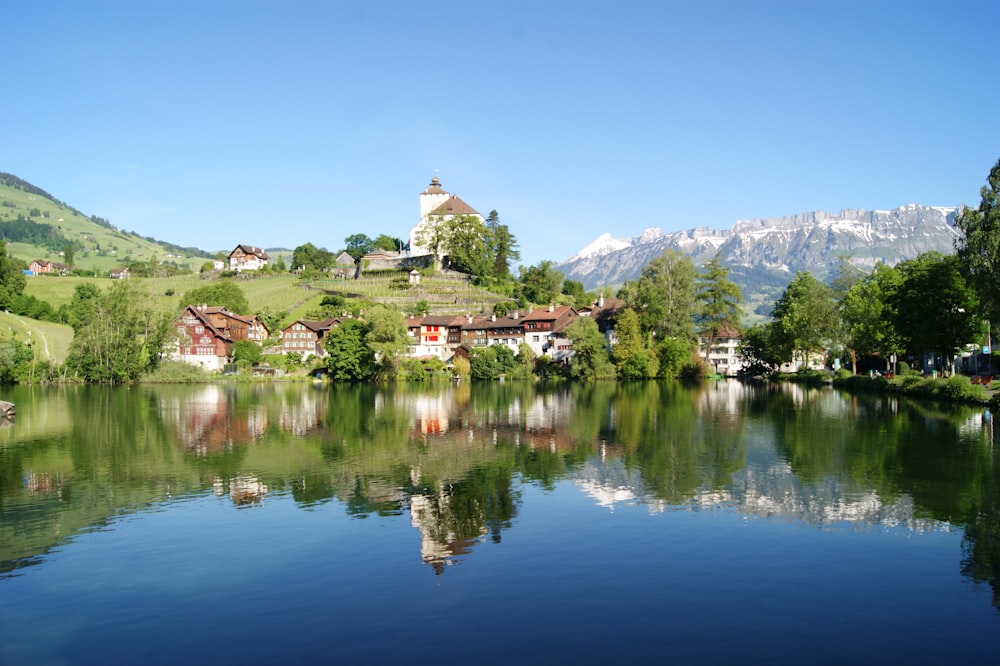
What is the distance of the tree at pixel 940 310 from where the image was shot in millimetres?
62000

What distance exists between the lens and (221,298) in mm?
A: 125250

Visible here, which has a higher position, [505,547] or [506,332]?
[506,332]

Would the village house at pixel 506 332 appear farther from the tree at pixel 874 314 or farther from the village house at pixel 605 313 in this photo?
the tree at pixel 874 314

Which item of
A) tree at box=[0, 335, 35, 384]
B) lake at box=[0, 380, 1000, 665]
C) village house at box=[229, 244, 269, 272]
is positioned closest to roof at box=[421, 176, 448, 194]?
village house at box=[229, 244, 269, 272]

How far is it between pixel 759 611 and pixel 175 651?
1166cm

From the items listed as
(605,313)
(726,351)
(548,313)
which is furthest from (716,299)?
(548,313)

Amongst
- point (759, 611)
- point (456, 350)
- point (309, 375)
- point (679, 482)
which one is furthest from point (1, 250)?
point (759, 611)

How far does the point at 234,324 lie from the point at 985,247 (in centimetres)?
9675

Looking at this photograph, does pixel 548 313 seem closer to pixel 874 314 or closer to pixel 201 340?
pixel 874 314

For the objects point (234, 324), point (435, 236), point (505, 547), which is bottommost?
point (505, 547)

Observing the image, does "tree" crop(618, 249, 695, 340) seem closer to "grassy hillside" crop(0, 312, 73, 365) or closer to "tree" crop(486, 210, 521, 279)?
"tree" crop(486, 210, 521, 279)

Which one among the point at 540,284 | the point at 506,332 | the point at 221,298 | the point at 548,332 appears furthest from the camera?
the point at 540,284

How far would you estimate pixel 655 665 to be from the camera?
1357cm

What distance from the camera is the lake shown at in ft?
48.6
